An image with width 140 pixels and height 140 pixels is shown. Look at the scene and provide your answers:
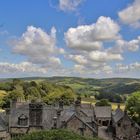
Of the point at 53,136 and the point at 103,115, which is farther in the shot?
the point at 103,115

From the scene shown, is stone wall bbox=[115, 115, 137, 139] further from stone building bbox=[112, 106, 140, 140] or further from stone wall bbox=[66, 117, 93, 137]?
stone wall bbox=[66, 117, 93, 137]

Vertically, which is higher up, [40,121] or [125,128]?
[40,121]

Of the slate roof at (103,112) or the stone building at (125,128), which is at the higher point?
the slate roof at (103,112)

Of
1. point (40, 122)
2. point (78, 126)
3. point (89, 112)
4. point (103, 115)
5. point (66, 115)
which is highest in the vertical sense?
point (66, 115)

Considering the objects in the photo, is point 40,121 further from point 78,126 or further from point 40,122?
point 78,126

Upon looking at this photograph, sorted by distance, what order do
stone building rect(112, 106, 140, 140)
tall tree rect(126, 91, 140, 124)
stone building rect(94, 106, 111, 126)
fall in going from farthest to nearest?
1. tall tree rect(126, 91, 140, 124)
2. stone building rect(94, 106, 111, 126)
3. stone building rect(112, 106, 140, 140)

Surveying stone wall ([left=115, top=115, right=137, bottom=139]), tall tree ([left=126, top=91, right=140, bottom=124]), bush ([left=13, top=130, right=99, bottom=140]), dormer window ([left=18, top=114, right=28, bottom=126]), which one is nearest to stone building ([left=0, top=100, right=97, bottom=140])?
dormer window ([left=18, top=114, right=28, bottom=126])

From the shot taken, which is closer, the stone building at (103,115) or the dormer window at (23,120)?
the dormer window at (23,120)

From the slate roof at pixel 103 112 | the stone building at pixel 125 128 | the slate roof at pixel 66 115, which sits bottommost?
the stone building at pixel 125 128

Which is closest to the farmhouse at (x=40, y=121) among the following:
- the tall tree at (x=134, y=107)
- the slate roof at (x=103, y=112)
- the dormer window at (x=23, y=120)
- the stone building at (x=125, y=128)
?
the dormer window at (x=23, y=120)

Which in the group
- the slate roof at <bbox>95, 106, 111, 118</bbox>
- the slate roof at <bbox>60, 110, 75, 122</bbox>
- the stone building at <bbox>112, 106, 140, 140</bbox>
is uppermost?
the slate roof at <bbox>60, 110, 75, 122</bbox>

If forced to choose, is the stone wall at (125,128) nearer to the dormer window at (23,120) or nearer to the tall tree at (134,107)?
the tall tree at (134,107)

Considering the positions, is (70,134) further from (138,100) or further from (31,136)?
(138,100)

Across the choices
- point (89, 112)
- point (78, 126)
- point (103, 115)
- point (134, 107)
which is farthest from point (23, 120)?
point (134, 107)
